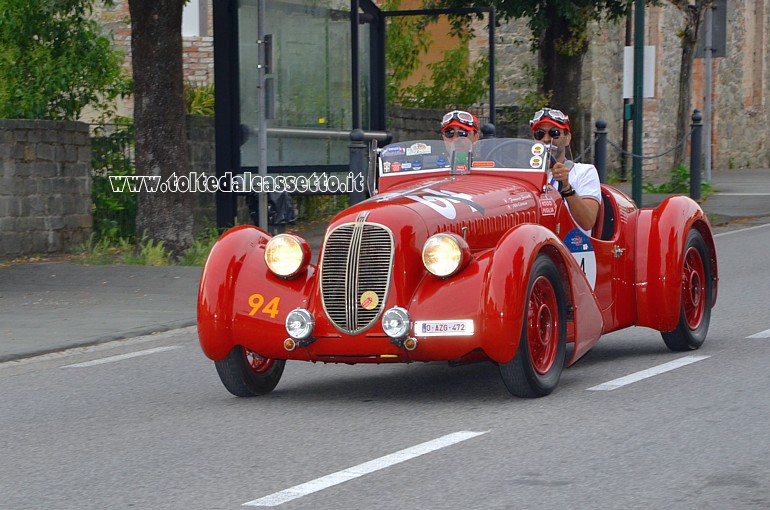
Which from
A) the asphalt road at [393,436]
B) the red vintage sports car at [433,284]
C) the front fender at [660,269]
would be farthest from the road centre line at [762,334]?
the red vintage sports car at [433,284]

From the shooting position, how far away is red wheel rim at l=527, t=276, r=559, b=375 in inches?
316

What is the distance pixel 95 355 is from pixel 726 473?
225 inches

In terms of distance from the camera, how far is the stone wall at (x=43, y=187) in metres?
17.0

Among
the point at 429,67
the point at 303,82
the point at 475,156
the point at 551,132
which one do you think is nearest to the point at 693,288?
the point at 551,132

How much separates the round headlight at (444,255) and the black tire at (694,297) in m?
2.50

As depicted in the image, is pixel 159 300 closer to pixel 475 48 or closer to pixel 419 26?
pixel 419 26

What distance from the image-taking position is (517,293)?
7.68 m

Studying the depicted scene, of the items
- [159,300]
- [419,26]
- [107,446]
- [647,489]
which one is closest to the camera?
[647,489]

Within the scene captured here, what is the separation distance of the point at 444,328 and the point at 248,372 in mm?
1324

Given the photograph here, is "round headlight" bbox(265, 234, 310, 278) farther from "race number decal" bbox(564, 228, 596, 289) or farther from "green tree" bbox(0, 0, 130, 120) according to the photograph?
"green tree" bbox(0, 0, 130, 120)

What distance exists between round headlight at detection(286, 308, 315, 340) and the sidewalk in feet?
11.2

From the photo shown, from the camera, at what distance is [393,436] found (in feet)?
23.2

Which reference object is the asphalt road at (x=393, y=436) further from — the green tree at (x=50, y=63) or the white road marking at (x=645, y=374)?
the green tree at (x=50, y=63)

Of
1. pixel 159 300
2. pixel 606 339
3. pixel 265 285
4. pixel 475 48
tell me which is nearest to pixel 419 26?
pixel 475 48
